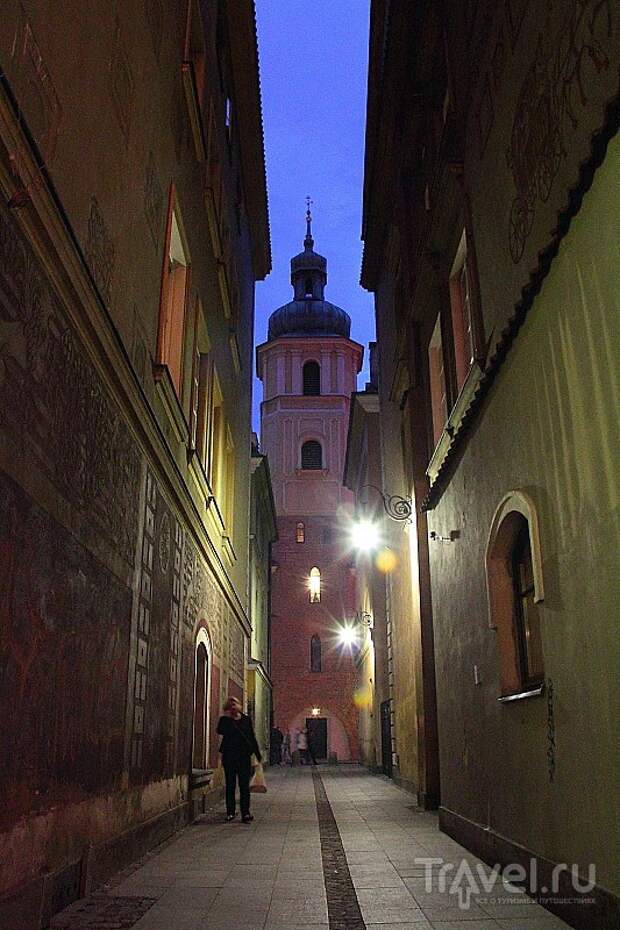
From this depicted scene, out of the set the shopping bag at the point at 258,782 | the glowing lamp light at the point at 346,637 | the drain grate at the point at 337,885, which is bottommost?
the drain grate at the point at 337,885

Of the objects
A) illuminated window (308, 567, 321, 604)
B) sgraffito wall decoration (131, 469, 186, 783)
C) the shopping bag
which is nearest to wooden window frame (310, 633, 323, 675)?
illuminated window (308, 567, 321, 604)

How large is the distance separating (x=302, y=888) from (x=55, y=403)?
158 inches

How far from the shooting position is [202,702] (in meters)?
13.3

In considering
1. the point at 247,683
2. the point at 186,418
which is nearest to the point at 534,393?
the point at 186,418

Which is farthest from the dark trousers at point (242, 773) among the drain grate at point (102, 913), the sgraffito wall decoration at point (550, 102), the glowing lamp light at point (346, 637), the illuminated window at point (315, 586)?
the illuminated window at point (315, 586)

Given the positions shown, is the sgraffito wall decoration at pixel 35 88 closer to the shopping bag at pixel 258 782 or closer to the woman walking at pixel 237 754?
the woman walking at pixel 237 754

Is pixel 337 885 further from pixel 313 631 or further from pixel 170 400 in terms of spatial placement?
pixel 313 631

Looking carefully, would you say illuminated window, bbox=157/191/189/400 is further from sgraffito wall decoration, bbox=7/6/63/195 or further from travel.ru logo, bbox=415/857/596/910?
travel.ru logo, bbox=415/857/596/910

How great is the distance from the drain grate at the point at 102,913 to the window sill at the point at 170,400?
4926mm

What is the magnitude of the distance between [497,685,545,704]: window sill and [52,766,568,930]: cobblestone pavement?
4.46ft

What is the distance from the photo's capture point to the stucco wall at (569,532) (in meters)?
4.48

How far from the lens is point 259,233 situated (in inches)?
925

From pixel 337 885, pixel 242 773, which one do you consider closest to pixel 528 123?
pixel 337 885

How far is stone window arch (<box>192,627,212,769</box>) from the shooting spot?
508 inches
